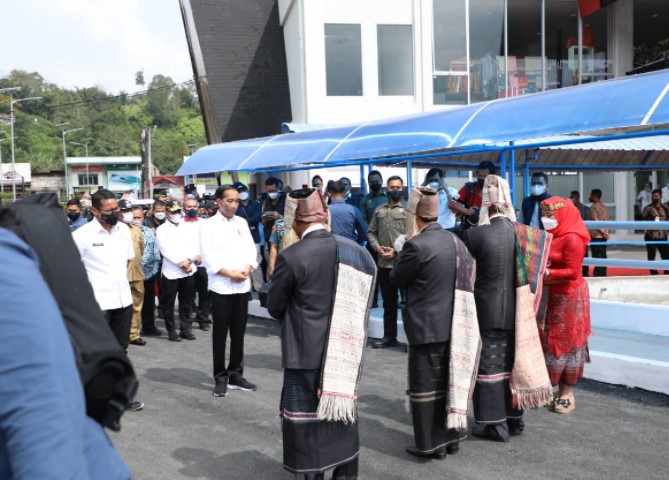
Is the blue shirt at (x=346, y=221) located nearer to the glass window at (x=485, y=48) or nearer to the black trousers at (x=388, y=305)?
the black trousers at (x=388, y=305)

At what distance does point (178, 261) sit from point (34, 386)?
8.75 m

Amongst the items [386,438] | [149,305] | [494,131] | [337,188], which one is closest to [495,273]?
[386,438]

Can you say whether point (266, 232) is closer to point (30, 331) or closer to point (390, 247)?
point (390, 247)

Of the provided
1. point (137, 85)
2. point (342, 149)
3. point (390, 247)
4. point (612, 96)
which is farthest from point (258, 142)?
point (137, 85)

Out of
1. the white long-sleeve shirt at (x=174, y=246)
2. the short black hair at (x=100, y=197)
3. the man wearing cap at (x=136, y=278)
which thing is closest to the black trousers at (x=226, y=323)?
the short black hair at (x=100, y=197)

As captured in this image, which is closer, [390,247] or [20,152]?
[390,247]

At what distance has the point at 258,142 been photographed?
1470 centimetres

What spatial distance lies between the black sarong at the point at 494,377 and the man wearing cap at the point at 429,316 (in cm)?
42

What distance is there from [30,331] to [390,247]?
24.1 ft

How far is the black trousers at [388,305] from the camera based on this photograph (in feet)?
29.2

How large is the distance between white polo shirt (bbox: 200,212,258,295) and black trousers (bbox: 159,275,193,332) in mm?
3483

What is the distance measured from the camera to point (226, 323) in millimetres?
6820

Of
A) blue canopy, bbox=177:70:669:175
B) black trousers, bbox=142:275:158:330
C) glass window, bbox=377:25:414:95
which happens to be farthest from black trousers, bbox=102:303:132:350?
glass window, bbox=377:25:414:95

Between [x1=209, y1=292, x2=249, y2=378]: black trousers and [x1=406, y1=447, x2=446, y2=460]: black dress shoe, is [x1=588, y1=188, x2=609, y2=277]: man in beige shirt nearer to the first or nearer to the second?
[x1=209, y1=292, x2=249, y2=378]: black trousers
